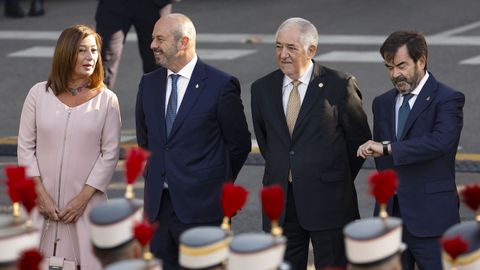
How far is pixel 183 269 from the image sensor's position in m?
5.84

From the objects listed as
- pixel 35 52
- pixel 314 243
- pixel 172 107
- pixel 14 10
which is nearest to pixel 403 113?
pixel 314 243

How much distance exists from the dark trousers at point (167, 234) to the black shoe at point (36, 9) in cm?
1219

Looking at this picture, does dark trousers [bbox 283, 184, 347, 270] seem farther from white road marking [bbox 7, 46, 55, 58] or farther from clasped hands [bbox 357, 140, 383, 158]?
white road marking [bbox 7, 46, 55, 58]

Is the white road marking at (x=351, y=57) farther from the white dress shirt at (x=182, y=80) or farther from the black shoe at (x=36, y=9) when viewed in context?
the white dress shirt at (x=182, y=80)

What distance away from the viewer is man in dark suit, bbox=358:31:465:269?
792 cm

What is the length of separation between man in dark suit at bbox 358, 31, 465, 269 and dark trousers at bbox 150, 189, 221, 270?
3.74 ft

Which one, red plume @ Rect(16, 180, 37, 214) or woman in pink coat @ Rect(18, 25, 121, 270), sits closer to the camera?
red plume @ Rect(16, 180, 37, 214)

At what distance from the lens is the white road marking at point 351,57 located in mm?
16188

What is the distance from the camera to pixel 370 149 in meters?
7.81

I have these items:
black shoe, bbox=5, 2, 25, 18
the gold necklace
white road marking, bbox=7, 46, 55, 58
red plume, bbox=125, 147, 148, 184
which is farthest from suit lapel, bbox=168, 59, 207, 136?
black shoe, bbox=5, 2, 25, 18

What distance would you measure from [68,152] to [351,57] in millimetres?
8382

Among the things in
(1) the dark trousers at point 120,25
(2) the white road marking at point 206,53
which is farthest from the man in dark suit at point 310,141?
(2) the white road marking at point 206,53

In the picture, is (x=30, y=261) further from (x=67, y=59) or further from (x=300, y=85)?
(x=300, y=85)

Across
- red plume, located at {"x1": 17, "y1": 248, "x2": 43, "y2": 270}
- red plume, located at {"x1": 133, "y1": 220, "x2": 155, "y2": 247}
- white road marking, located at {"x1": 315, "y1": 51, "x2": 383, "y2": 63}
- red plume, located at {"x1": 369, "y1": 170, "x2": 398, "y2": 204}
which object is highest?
red plume, located at {"x1": 369, "y1": 170, "x2": 398, "y2": 204}
